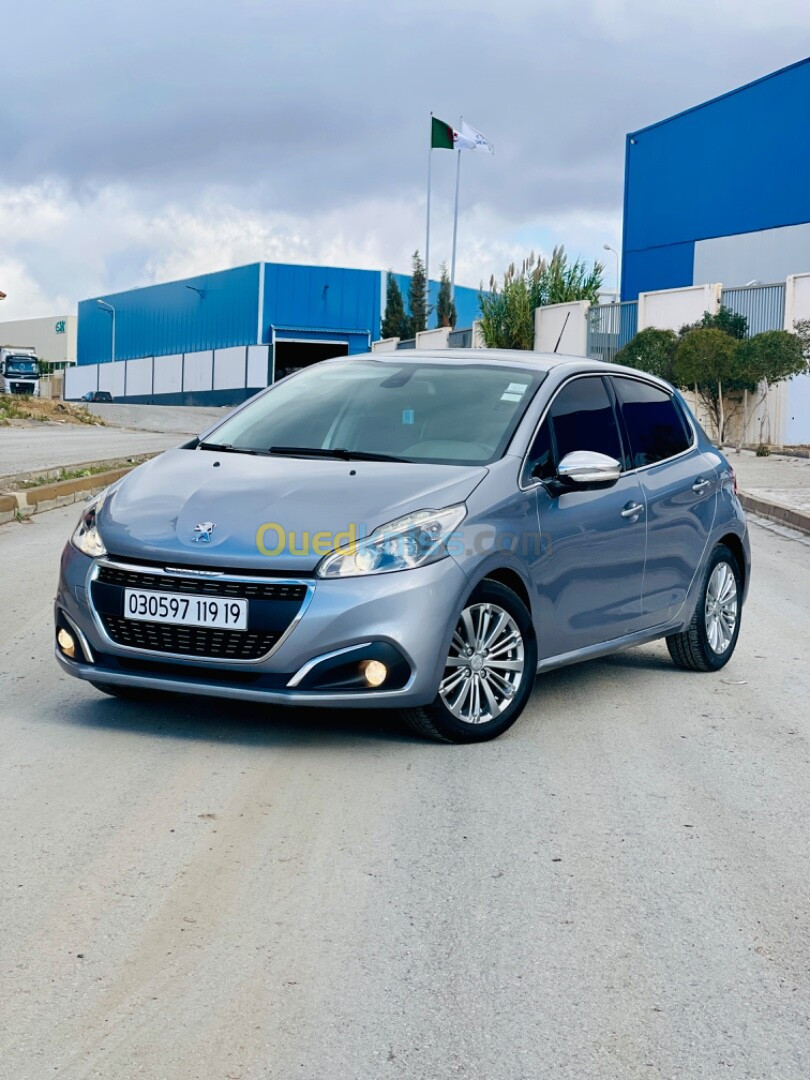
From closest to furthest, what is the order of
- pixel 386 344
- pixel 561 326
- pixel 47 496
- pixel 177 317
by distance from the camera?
pixel 47 496
pixel 561 326
pixel 386 344
pixel 177 317

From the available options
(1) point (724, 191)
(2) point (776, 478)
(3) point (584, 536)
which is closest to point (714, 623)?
(3) point (584, 536)

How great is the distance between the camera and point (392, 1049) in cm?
300

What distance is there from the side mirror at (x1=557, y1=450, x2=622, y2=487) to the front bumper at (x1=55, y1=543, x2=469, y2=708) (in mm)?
915

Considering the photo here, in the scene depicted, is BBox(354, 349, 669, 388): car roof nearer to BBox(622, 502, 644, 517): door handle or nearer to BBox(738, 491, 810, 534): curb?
BBox(622, 502, 644, 517): door handle

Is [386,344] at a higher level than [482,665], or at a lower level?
higher

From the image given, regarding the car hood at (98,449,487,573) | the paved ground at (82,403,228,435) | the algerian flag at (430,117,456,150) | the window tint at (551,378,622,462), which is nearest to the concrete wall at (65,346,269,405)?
the paved ground at (82,403,228,435)

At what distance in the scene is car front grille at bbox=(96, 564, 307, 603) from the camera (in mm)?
5297

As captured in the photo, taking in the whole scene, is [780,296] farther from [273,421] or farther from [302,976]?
[302,976]

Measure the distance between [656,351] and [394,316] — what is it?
147 ft

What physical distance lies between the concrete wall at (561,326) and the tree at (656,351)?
738 centimetres

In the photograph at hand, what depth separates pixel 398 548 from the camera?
541 centimetres

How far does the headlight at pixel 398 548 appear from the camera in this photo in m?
5.33

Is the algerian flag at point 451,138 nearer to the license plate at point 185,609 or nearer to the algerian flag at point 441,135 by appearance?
the algerian flag at point 441,135

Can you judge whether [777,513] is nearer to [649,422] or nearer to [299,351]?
[649,422]
